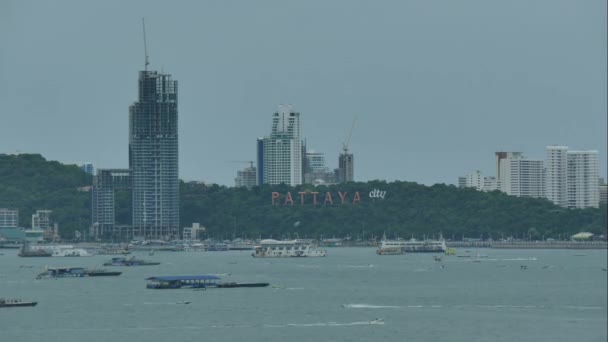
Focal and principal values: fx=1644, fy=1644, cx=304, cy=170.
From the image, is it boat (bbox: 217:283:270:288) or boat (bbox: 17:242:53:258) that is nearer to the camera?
boat (bbox: 217:283:270:288)

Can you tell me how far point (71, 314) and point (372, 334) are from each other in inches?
724

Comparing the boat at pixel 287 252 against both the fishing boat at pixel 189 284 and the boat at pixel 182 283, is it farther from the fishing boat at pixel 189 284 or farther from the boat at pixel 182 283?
the boat at pixel 182 283

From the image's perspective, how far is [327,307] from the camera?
90.3 meters

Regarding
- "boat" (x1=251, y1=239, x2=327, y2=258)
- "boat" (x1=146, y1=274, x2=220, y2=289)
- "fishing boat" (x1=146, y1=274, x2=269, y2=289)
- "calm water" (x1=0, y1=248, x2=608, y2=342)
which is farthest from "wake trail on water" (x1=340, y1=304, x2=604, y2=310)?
"boat" (x1=251, y1=239, x2=327, y2=258)

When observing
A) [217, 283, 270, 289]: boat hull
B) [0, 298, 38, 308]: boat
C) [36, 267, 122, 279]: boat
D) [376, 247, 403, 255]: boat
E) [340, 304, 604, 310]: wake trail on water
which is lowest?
[340, 304, 604, 310]: wake trail on water

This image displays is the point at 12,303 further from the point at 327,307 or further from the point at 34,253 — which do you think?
the point at 34,253

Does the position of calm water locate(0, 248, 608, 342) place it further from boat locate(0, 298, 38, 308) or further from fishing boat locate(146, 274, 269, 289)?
fishing boat locate(146, 274, 269, 289)

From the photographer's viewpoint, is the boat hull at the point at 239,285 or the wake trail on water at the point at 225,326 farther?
the boat hull at the point at 239,285

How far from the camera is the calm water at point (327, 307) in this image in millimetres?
76062

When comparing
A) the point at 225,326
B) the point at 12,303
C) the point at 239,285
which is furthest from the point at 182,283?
the point at 225,326

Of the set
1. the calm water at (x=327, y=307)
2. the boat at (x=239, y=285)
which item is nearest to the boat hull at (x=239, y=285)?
the boat at (x=239, y=285)

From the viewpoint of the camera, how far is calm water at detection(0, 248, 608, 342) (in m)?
76.1

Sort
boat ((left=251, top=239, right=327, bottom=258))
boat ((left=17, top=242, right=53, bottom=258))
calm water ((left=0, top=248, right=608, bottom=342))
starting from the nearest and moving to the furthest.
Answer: calm water ((left=0, top=248, right=608, bottom=342)), boat ((left=251, top=239, right=327, bottom=258)), boat ((left=17, top=242, right=53, bottom=258))

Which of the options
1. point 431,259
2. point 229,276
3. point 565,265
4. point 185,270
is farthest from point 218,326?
point 431,259
